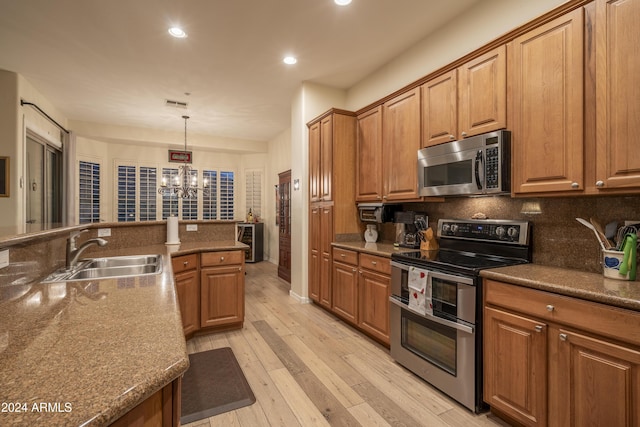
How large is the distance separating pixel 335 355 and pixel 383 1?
10.1 feet

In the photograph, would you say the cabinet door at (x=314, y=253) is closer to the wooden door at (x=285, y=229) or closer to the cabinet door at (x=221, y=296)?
the cabinet door at (x=221, y=296)

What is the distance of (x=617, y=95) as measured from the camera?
158 cm

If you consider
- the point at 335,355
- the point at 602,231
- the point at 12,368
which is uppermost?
the point at 602,231

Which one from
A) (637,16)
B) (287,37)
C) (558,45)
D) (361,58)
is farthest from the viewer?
(361,58)

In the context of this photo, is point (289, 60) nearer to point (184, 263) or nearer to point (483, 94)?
point (483, 94)

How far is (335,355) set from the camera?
8.78 feet

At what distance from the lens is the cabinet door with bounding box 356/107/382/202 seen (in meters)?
3.29

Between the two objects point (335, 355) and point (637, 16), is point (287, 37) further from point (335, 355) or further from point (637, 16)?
point (335, 355)

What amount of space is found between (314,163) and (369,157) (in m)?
0.83

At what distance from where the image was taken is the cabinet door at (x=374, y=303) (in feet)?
8.91

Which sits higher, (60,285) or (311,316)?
(60,285)

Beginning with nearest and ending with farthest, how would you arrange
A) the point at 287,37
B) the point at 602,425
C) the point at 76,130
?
the point at 602,425, the point at 287,37, the point at 76,130

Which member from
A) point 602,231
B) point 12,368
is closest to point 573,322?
point 602,231

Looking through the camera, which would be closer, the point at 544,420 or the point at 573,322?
Result: the point at 573,322
